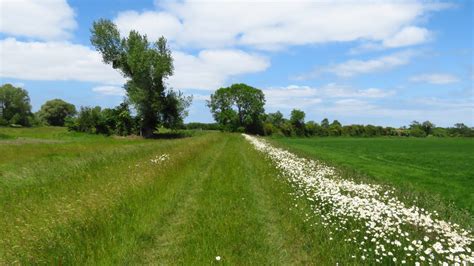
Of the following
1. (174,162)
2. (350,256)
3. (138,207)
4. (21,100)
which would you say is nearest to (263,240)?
(350,256)

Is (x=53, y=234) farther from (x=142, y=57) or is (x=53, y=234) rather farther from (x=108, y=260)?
(x=142, y=57)

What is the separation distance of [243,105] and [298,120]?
Answer: 2787cm

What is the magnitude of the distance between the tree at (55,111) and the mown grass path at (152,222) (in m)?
109

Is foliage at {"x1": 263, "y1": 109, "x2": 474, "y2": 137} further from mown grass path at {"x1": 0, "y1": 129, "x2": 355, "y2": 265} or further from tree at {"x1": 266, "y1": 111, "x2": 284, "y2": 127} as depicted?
mown grass path at {"x1": 0, "y1": 129, "x2": 355, "y2": 265}

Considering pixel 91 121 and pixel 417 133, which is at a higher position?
pixel 91 121

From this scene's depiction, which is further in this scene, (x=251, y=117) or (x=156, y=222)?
(x=251, y=117)

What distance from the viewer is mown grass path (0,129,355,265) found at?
22.3 ft

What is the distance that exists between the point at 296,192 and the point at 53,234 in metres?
7.44

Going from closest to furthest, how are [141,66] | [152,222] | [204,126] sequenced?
[152,222] < [141,66] < [204,126]

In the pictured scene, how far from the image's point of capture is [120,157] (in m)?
19.3

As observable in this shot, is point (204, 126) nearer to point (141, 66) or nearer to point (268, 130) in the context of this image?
point (268, 130)

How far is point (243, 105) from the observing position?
123 metres

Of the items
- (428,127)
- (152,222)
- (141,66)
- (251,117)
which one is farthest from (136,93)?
(428,127)

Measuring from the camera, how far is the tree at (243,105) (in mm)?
121356
